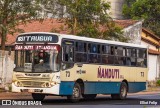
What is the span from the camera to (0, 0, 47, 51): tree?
27562mm

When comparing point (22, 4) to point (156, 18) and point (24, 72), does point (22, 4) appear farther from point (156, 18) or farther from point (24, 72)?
point (156, 18)

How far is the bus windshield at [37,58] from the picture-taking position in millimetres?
20078

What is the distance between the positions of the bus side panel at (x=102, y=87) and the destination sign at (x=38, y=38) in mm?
2992

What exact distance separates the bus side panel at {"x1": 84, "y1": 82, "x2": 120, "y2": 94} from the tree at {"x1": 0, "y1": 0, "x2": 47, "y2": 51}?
702cm

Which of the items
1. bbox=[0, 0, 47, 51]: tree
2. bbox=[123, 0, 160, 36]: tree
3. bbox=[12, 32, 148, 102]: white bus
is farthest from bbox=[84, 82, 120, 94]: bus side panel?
bbox=[123, 0, 160, 36]: tree

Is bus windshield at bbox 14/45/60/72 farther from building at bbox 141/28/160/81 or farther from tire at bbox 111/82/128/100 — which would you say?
building at bbox 141/28/160/81

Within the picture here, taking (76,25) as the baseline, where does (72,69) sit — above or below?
below

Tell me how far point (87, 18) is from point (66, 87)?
12306 millimetres

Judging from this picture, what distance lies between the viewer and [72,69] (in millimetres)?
20875

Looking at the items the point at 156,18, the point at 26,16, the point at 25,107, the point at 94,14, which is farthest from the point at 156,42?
the point at 25,107

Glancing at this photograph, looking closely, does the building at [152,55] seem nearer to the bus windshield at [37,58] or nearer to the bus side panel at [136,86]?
the bus side panel at [136,86]

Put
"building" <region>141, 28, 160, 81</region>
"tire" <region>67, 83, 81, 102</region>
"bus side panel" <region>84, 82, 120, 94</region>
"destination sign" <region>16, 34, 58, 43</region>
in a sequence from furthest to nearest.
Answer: "building" <region>141, 28, 160, 81</region> < "bus side panel" <region>84, 82, 120, 94</region> < "tire" <region>67, 83, 81, 102</region> < "destination sign" <region>16, 34, 58, 43</region>

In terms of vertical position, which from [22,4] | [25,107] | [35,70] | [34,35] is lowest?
[25,107]

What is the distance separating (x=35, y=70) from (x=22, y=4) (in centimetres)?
897
